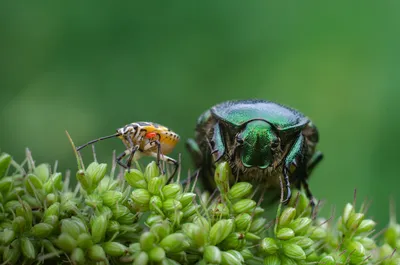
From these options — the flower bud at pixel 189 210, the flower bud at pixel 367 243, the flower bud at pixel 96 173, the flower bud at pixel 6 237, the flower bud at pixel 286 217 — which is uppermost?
the flower bud at pixel 96 173

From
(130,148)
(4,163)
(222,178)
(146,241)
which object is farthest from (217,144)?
(4,163)

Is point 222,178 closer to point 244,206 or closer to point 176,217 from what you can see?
point 244,206

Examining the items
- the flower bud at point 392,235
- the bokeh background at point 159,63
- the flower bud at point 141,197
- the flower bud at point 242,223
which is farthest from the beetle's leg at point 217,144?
the bokeh background at point 159,63

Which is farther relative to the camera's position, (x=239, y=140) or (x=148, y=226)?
(x=239, y=140)

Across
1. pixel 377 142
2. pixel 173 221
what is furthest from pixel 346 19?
pixel 173 221

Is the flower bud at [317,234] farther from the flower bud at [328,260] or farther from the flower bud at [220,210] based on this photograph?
the flower bud at [220,210]
